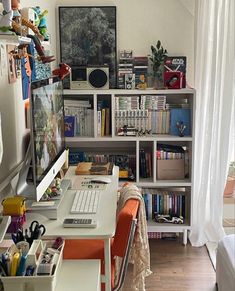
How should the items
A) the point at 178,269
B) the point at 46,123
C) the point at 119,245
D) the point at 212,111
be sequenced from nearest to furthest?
the point at 119,245
the point at 46,123
the point at 178,269
the point at 212,111

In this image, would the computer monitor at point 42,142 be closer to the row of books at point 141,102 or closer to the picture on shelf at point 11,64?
the picture on shelf at point 11,64

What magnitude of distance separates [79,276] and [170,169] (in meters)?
1.78

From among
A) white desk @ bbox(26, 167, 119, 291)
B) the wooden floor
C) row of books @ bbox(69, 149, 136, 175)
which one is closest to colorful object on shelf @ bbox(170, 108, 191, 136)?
row of books @ bbox(69, 149, 136, 175)

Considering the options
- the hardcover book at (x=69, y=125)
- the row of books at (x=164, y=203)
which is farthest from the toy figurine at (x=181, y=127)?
the hardcover book at (x=69, y=125)

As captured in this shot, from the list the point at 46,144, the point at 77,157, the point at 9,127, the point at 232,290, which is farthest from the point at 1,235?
the point at 77,157

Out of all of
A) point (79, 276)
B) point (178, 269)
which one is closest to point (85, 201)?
point (79, 276)

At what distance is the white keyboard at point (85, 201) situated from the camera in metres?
1.91

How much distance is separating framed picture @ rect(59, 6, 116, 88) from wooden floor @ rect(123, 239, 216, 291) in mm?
1359

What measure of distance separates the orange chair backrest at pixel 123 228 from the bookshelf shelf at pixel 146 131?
1.33 m

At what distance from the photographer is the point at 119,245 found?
5.95ft

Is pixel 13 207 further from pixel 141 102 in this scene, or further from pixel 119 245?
pixel 141 102

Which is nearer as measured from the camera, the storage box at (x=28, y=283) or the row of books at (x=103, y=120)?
the storage box at (x=28, y=283)

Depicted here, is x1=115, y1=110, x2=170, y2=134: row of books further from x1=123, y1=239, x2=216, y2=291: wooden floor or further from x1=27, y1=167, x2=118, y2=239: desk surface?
x1=27, y1=167, x2=118, y2=239: desk surface

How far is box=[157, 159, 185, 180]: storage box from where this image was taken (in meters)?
3.19
